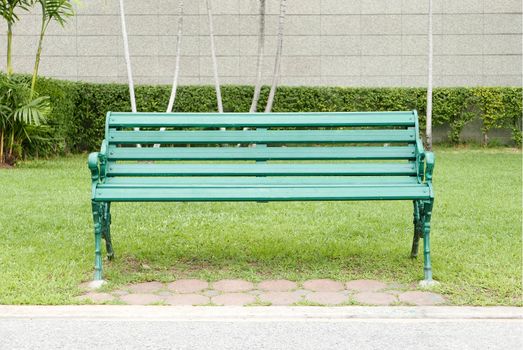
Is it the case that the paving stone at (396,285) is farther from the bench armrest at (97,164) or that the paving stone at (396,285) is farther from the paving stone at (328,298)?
the bench armrest at (97,164)

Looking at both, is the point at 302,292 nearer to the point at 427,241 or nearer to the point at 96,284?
the point at 427,241

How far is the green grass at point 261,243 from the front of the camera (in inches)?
208

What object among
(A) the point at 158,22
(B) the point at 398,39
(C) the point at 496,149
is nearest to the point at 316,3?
A: (B) the point at 398,39

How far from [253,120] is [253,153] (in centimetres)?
23

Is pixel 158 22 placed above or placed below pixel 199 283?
above

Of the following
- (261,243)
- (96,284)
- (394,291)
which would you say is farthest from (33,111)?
(394,291)

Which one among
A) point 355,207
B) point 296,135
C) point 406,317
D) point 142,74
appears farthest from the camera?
point 142,74

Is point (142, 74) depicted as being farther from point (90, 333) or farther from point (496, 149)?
point (90, 333)

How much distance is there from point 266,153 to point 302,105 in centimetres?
1146

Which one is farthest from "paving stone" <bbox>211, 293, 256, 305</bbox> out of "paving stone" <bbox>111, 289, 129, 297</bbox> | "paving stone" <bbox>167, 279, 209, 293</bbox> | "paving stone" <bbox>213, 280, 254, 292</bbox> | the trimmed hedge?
the trimmed hedge

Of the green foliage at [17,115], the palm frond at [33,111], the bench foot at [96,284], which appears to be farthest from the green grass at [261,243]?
the green foliage at [17,115]

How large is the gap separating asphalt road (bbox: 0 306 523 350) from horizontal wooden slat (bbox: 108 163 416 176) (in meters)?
1.22

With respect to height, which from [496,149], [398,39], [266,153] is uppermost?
[398,39]

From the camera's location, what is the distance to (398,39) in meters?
18.5
